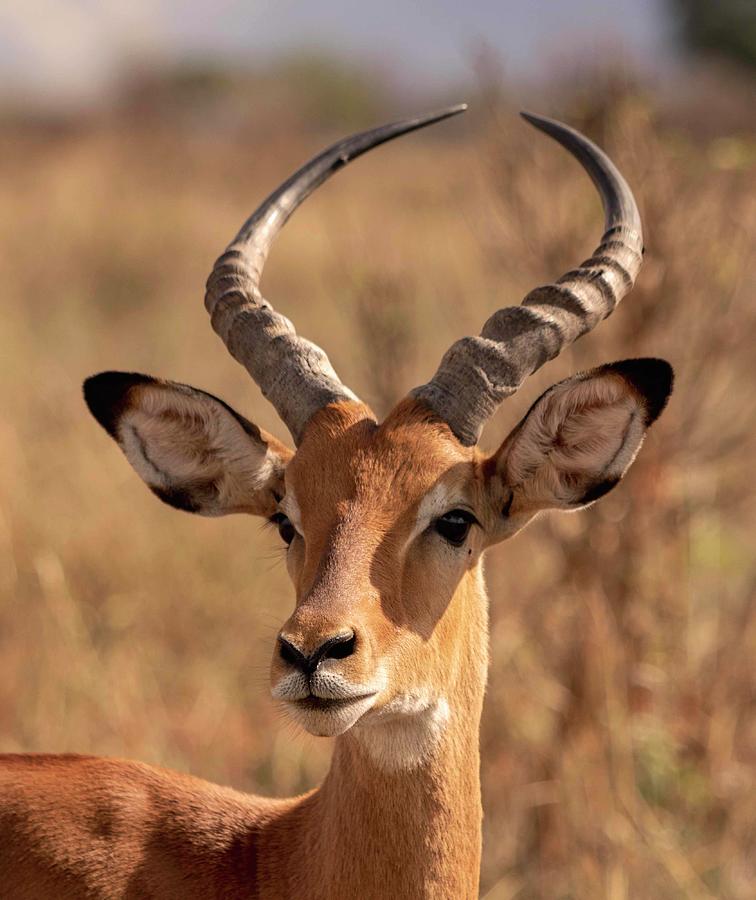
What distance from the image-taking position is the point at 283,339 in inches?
171

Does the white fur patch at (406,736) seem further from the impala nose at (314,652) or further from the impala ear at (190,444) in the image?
the impala ear at (190,444)

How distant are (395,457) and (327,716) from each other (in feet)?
2.70

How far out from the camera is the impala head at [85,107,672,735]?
3.72m

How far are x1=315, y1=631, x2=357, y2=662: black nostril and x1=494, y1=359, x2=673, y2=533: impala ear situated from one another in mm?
902

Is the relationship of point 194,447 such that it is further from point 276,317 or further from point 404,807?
point 404,807

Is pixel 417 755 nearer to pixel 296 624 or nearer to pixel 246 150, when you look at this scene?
pixel 296 624

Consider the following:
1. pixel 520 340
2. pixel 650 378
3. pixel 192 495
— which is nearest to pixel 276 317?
pixel 192 495

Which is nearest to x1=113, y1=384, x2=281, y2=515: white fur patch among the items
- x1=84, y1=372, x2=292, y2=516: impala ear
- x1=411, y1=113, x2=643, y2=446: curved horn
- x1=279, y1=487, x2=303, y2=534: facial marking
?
x1=84, y1=372, x2=292, y2=516: impala ear

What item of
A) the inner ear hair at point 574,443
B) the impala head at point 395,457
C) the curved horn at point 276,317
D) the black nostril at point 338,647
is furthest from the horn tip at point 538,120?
the black nostril at point 338,647

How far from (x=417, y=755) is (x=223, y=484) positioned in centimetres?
108

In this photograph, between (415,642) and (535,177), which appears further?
(535,177)

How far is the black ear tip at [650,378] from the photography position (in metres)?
3.95

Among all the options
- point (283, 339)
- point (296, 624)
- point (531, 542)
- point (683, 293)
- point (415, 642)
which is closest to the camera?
point (296, 624)

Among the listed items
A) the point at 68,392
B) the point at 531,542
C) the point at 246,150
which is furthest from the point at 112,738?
the point at 246,150
